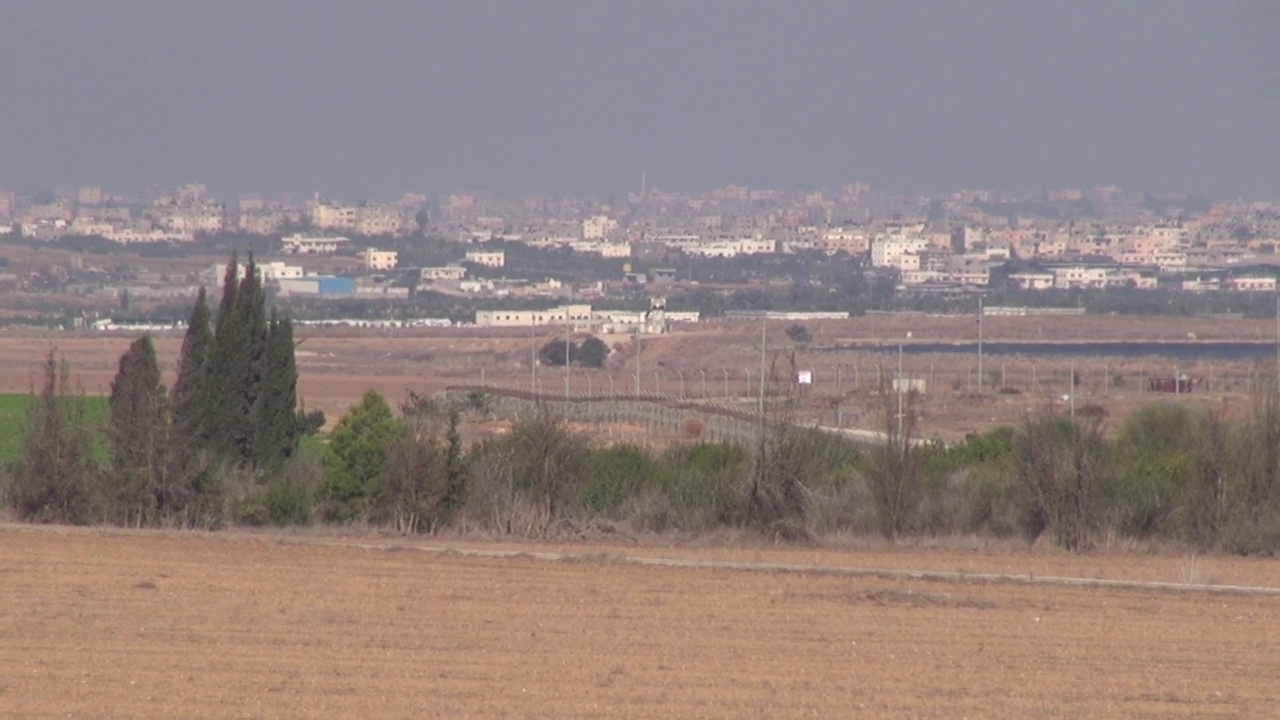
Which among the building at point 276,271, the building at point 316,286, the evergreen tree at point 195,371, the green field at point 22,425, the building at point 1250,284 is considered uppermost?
the building at point 1250,284

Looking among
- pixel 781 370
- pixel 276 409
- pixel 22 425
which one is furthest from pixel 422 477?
pixel 781 370

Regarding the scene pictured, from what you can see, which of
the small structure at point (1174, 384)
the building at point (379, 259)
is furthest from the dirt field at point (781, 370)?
the building at point (379, 259)

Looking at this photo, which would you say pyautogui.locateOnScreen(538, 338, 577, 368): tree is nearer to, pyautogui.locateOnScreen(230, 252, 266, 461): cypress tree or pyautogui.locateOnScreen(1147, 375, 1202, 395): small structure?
pyautogui.locateOnScreen(1147, 375, 1202, 395): small structure

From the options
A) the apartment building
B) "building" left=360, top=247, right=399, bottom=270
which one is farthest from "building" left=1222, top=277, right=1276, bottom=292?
"building" left=360, top=247, right=399, bottom=270

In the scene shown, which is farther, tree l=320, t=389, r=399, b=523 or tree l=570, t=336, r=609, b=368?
tree l=570, t=336, r=609, b=368

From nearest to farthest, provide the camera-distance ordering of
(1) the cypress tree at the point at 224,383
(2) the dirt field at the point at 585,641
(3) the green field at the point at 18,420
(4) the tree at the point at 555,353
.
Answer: (2) the dirt field at the point at 585,641 → (3) the green field at the point at 18,420 → (1) the cypress tree at the point at 224,383 → (4) the tree at the point at 555,353

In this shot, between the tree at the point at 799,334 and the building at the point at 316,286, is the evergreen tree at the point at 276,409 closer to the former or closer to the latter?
the tree at the point at 799,334

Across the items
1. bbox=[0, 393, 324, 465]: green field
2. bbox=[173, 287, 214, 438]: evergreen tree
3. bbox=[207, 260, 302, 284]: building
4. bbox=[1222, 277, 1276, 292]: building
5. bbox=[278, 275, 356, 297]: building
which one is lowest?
bbox=[0, 393, 324, 465]: green field
